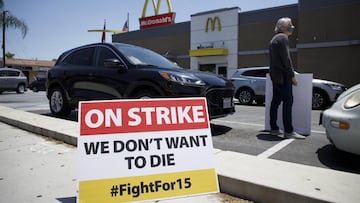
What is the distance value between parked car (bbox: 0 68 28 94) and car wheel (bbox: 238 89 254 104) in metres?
15.4

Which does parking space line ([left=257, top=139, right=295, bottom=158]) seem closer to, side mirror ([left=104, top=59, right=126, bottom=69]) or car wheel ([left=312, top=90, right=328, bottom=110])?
side mirror ([left=104, top=59, right=126, bottom=69])

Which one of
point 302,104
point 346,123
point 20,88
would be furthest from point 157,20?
point 346,123

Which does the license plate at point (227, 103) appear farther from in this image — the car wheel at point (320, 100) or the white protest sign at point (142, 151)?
the car wheel at point (320, 100)

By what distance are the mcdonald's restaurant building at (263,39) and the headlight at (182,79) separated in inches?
565

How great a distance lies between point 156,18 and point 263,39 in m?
11.3

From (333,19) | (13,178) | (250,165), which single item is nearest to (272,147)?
(250,165)

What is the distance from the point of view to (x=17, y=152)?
3.88m

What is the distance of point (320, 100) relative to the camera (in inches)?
374

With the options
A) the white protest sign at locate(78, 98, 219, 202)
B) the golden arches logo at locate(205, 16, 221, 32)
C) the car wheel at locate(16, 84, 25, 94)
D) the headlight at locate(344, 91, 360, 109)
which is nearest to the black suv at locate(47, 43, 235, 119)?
the headlight at locate(344, 91, 360, 109)

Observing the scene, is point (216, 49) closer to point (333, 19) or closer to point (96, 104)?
point (333, 19)

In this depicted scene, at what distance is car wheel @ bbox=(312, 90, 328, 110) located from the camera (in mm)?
9422

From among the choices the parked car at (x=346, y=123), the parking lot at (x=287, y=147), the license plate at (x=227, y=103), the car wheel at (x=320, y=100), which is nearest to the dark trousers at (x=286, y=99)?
the parking lot at (x=287, y=147)

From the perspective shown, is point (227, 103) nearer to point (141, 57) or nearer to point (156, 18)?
point (141, 57)

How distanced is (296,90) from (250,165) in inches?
98.4
